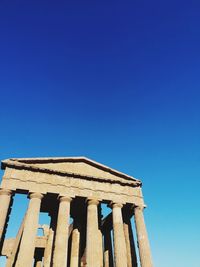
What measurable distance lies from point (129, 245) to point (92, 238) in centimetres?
409

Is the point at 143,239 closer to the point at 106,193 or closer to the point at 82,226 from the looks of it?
the point at 106,193

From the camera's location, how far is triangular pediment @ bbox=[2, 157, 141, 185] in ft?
54.4

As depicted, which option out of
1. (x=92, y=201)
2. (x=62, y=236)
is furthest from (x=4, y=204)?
(x=92, y=201)

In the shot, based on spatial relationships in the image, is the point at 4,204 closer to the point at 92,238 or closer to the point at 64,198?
the point at 64,198

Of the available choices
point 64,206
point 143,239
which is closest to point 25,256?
point 64,206

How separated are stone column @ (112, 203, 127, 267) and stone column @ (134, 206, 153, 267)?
1.13 meters

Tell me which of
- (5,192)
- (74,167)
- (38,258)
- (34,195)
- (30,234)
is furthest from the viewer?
(38,258)

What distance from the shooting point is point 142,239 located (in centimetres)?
1622

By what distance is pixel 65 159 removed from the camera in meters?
17.8

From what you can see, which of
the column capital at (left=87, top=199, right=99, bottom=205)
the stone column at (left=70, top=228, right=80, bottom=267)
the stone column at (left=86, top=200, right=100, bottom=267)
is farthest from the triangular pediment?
the stone column at (left=70, top=228, right=80, bottom=267)

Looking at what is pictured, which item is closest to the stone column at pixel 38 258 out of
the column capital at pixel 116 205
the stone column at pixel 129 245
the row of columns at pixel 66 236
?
the row of columns at pixel 66 236

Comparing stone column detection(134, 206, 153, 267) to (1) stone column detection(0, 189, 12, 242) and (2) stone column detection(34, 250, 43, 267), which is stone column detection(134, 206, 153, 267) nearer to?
(1) stone column detection(0, 189, 12, 242)

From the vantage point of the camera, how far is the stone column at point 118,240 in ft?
49.1

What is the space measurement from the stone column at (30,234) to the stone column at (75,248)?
5.37m
